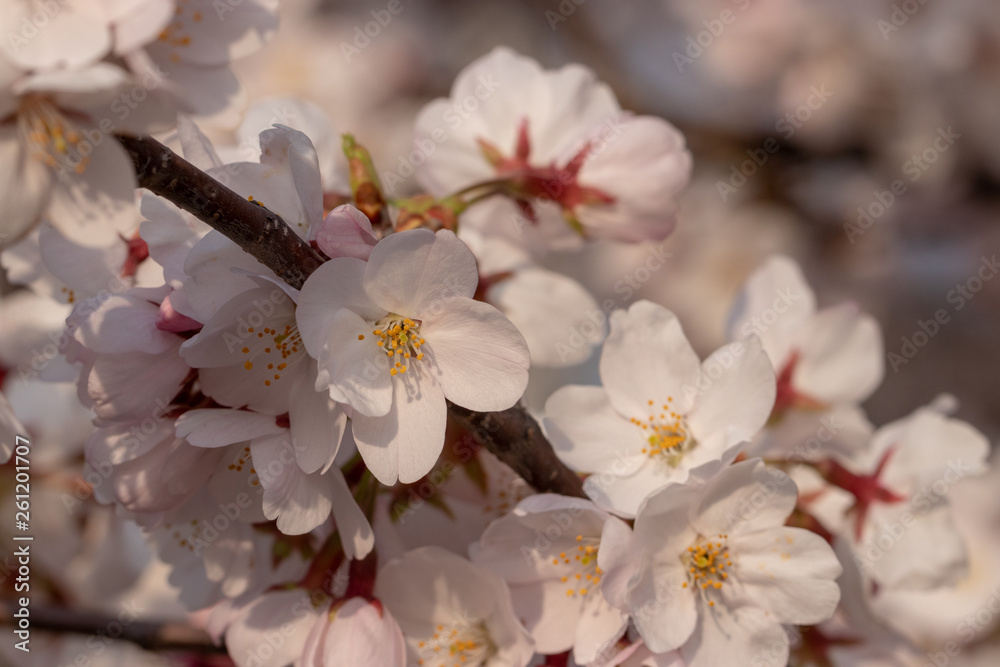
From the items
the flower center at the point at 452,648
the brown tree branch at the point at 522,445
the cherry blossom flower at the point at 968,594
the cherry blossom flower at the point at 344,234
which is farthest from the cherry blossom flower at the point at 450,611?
the cherry blossom flower at the point at 968,594

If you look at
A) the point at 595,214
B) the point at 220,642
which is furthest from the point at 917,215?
the point at 220,642

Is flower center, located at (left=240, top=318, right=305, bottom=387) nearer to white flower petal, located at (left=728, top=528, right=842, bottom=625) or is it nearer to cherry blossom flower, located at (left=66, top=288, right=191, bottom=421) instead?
cherry blossom flower, located at (left=66, top=288, right=191, bottom=421)

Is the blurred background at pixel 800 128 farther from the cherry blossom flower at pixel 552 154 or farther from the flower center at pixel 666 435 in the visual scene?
the flower center at pixel 666 435

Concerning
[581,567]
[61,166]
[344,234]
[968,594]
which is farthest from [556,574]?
[968,594]

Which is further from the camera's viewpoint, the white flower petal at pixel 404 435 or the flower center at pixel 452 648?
the flower center at pixel 452 648

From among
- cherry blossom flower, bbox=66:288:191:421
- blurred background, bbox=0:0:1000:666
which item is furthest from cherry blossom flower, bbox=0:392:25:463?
blurred background, bbox=0:0:1000:666

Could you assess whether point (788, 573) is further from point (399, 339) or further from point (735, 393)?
point (399, 339)
